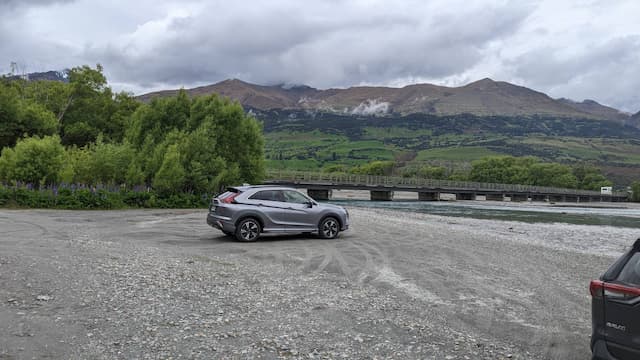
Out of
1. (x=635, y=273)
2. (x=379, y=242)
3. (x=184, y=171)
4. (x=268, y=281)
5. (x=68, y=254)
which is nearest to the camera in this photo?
(x=635, y=273)

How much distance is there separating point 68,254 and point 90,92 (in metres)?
53.6

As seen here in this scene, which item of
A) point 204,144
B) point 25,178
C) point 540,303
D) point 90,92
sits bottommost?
point 540,303

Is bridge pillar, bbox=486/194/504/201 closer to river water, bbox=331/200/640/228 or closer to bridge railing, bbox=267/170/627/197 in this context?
bridge railing, bbox=267/170/627/197

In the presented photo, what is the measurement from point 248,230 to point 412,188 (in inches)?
3237

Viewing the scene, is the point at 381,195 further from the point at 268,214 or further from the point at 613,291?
the point at 613,291

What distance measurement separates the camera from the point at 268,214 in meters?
15.8

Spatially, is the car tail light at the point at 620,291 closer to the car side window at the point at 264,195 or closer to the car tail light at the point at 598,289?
the car tail light at the point at 598,289

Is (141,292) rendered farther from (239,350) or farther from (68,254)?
(68,254)

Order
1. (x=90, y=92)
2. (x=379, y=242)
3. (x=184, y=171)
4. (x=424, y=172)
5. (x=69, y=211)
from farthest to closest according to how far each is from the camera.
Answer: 1. (x=424, y=172)
2. (x=90, y=92)
3. (x=184, y=171)
4. (x=69, y=211)
5. (x=379, y=242)

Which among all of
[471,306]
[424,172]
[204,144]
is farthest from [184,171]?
[424,172]

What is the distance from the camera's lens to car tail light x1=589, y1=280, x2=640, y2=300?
4406 mm

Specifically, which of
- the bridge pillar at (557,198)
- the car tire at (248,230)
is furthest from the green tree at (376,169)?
the car tire at (248,230)

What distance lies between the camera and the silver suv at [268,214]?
1545 cm

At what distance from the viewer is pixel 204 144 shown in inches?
1200
